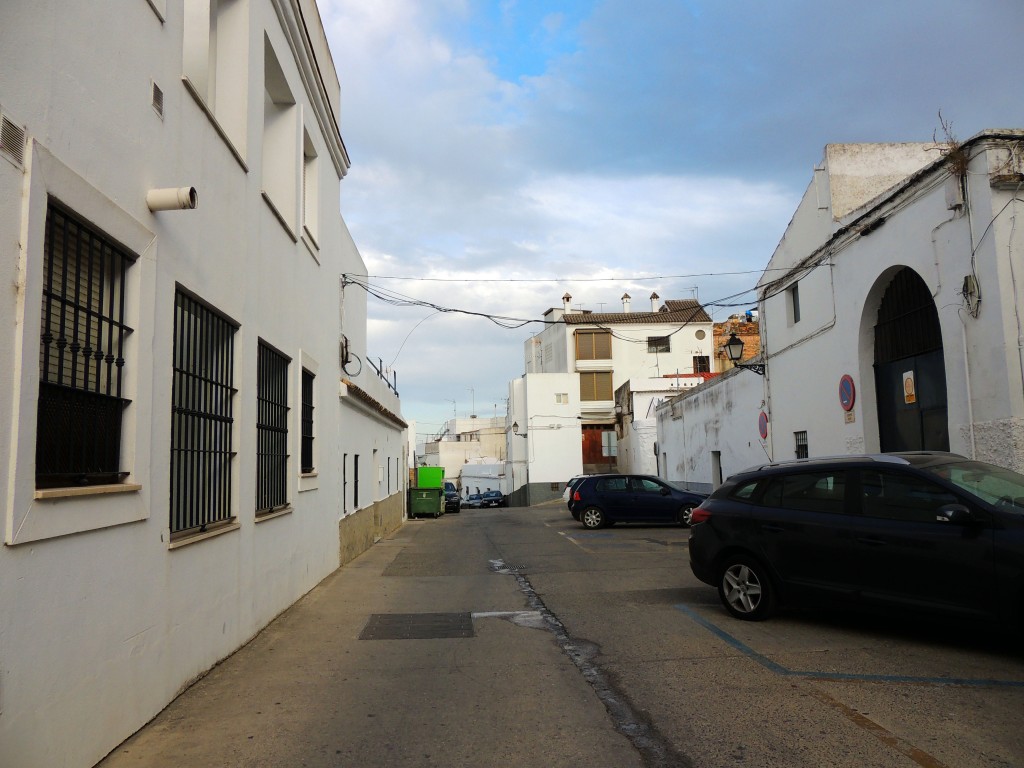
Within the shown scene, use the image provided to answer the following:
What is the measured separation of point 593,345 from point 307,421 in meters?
45.4

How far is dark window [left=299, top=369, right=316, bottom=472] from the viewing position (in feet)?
37.5

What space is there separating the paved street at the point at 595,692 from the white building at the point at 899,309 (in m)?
4.27

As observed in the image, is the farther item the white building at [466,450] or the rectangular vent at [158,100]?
the white building at [466,450]

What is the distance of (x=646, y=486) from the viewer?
2234 cm

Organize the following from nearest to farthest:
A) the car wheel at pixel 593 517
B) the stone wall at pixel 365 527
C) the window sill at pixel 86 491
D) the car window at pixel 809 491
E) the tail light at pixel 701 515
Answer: the window sill at pixel 86 491, the car window at pixel 809 491, the tail light at pixel 701 515, the stone wall at pixel 365 527, the car wheel at pixel 593 517

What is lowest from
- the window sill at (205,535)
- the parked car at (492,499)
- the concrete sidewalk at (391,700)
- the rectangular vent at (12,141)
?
the parked car at (492,499)

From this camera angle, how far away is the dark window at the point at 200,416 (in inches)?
241

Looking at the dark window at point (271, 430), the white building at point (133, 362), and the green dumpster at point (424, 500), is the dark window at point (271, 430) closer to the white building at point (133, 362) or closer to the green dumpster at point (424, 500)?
the white building at point (133, 362)

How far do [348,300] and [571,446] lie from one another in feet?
111

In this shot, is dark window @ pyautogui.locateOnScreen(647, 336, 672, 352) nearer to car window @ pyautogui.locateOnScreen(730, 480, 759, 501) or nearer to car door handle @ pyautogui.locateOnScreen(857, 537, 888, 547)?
car window @ pyautogui.locateOnScreen(730, 480, 759, 501)

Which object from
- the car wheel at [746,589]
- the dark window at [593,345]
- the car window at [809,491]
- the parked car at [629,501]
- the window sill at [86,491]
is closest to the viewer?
the window sill at [86,491]

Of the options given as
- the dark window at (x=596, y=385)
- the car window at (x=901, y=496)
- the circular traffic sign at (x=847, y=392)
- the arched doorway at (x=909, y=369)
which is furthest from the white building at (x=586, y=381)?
the car window at (x=901, y=496)

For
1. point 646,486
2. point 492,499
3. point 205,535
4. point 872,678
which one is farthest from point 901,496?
point 492,499

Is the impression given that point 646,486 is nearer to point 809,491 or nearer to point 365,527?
point 365,527
